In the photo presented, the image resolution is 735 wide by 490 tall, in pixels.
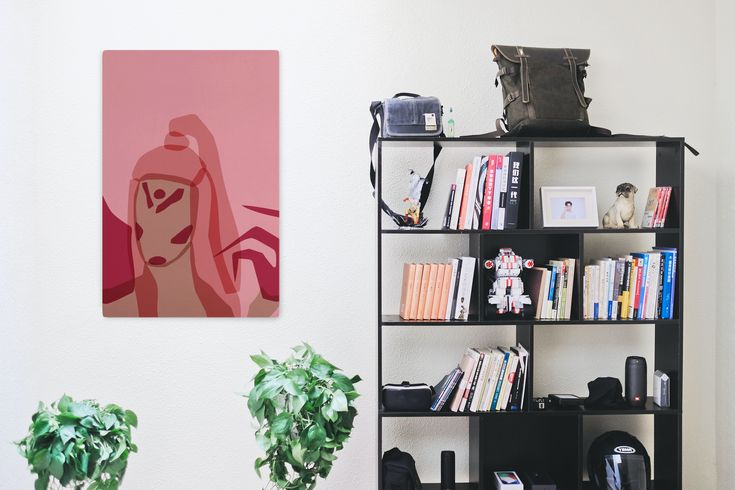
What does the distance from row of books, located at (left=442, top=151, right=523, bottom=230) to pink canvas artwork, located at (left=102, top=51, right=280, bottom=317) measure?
0.84 meters

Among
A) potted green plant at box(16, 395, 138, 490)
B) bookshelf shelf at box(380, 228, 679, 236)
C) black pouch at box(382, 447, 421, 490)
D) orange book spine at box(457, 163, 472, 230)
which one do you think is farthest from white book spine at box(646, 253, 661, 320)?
potted green plant at box(16, 395, 138, 490)

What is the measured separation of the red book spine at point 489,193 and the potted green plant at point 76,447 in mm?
1433

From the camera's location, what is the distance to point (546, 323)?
254 centimetres

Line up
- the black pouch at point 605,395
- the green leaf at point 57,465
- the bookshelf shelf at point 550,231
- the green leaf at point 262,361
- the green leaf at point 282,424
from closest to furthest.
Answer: the green leaf at point 57,465
the green leaf at point 282,424
the green leaf at point 262,361
the bookshelf shelf at point 550,231
the black pouch at point 605,395

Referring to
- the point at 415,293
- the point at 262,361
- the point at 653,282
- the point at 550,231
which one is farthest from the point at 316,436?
the point at 653,282

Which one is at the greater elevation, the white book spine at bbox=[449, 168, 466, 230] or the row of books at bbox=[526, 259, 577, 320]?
the white book spine at bbox=[449, 168, 466, 230]

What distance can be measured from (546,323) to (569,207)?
45 centimetres

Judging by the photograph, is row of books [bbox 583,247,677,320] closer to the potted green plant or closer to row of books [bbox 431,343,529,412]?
row of books [bbox 431,343,529,412]

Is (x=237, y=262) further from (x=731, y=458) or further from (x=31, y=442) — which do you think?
(x=731, y=458)

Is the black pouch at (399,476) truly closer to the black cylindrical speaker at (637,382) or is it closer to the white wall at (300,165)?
the white wall at (300,165)

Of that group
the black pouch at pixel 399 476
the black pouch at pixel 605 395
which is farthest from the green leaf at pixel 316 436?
the black pouch at pixel 605 395

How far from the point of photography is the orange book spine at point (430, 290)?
2.55m

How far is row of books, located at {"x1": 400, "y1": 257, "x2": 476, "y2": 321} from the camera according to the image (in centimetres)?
255

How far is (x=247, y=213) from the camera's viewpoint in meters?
2.80
